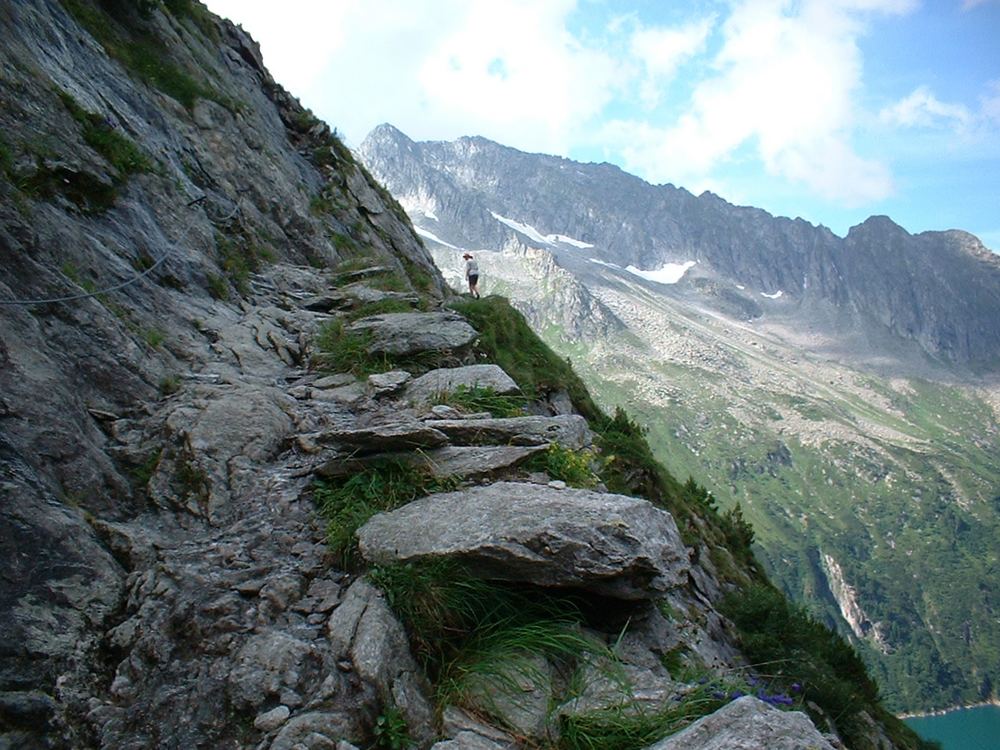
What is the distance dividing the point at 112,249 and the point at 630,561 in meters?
10.4

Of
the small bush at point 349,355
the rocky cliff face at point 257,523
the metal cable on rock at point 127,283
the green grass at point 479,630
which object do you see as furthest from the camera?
the small bush at point 349,355

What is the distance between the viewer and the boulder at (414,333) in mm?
13328

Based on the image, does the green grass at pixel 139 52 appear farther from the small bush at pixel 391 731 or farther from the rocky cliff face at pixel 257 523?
the small bush at pixel 391 731

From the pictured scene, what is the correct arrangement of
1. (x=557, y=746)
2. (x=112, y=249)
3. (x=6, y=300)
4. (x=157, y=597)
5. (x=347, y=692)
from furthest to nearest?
1. (x=112, y=249)
2. (x=6, y=300)
3. (x=157, y=597)
4. (x=347, y=692)
5. (x=557, y=746)

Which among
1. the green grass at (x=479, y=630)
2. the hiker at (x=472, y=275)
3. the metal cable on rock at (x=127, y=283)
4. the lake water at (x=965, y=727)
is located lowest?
the lake water at (x=965, y=727)

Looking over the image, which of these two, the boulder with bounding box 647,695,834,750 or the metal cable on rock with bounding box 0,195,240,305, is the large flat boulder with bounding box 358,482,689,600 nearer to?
the boulder with bounding box 647,695,834,750

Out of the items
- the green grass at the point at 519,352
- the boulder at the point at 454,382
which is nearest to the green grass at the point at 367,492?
the boulder at the point at 454,382

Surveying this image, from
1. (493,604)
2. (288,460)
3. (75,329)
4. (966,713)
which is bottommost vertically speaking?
(966,713)

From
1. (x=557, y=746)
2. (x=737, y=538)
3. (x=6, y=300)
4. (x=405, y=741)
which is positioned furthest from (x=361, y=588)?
(x=737, y=538)

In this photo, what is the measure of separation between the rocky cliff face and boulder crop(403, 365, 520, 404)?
7cm

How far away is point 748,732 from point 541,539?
2.41m

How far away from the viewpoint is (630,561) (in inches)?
252

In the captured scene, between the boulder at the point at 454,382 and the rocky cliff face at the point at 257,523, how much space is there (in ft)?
0.22

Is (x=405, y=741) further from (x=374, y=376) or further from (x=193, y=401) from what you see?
(x=374, y=376)
